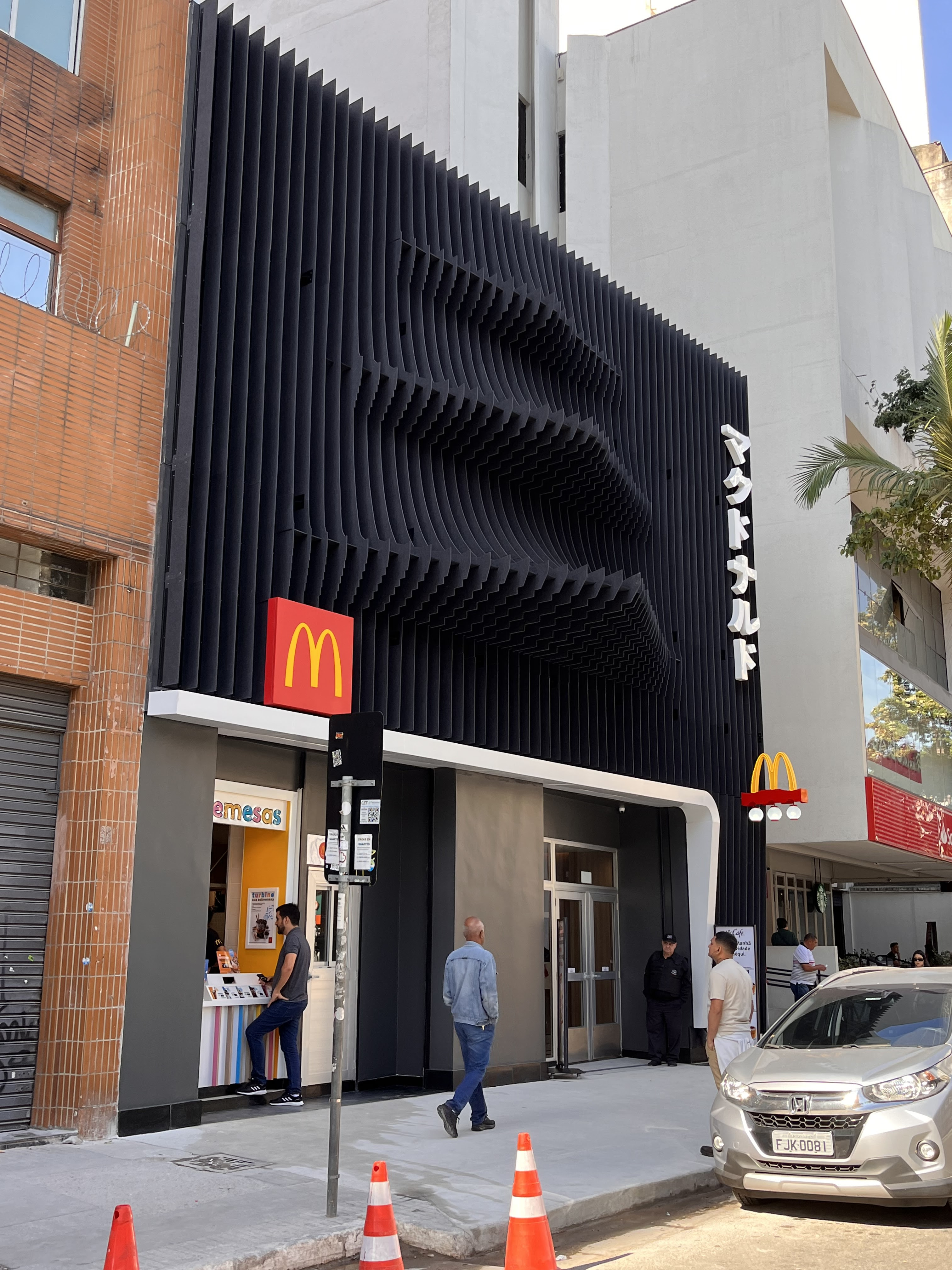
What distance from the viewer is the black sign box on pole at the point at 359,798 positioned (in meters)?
7.66

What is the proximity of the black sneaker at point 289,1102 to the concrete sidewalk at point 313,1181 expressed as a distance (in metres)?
0.26

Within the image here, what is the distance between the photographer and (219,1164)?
8867mm

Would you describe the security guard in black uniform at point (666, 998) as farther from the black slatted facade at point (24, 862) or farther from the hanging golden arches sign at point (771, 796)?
the black slatted facade at point (24, 862)

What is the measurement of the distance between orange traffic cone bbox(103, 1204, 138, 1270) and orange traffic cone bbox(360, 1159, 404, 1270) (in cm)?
118

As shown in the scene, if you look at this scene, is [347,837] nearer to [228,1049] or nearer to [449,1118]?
[449,1118]

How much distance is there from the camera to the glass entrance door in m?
17.4

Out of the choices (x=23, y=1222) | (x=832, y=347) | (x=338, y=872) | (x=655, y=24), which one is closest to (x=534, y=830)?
(x=338, y=872)

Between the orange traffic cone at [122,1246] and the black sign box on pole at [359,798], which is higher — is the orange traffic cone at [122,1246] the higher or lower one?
the lower one

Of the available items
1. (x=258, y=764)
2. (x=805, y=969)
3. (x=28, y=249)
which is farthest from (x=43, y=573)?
(x=805, y=969)

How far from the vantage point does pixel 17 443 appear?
9.89 m

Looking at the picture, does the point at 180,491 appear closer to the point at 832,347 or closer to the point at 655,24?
the point at 832,347

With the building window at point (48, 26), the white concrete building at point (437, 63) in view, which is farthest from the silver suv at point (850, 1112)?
the white concrete building at point (437, 63)

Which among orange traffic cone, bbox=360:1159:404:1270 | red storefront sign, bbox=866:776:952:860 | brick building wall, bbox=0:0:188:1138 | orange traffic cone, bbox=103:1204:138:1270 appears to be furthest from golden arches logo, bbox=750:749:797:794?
orange traffic cone, bbox=103:1204:138:1270

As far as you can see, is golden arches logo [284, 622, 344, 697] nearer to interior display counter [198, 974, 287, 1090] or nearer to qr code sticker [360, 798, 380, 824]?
interior display counter [198, 974, 287, 1090]
